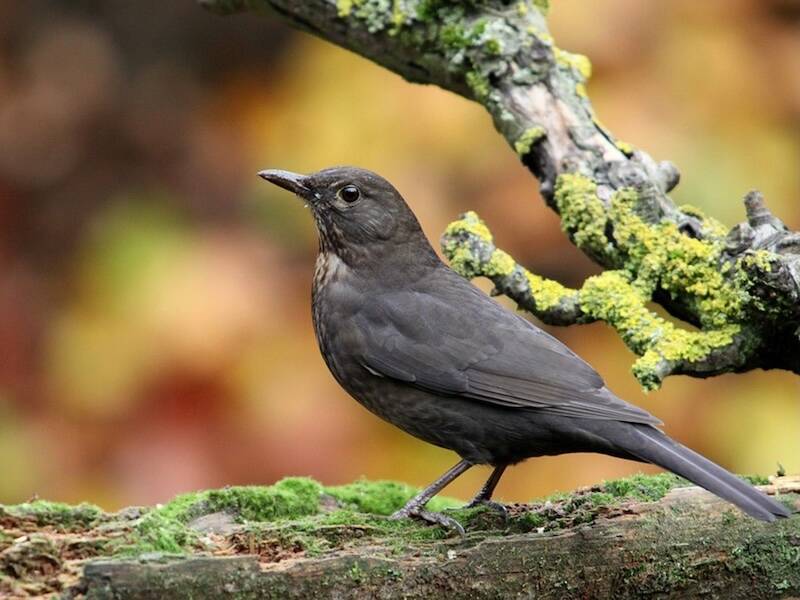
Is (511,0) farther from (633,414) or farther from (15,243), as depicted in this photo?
(15,243)

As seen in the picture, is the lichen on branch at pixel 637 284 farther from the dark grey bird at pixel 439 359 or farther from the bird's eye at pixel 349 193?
the bird's eye at pixel 349 193

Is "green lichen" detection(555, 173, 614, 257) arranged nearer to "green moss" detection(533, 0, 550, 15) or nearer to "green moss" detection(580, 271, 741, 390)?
"green moss" detection(580, 271, 741, 390)

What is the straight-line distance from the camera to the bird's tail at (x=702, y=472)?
311 centimetres

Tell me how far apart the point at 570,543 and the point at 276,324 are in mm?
2378

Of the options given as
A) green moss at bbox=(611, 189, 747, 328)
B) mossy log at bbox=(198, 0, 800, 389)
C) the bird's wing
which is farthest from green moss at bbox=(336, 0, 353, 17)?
green moss at bbox=(611, 189, 747, 328)

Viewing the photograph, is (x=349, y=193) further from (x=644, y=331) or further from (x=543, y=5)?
(x=644, y=331)

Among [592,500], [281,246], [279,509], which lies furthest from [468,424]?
[281,246]

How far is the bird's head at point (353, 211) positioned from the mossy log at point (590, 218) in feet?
1.10

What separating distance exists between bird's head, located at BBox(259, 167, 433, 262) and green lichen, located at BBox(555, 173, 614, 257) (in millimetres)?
507

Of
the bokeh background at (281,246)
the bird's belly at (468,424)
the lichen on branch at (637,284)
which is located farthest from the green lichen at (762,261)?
the bokeh background at (281,246)

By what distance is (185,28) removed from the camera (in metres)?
6.51

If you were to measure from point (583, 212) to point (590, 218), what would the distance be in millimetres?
29

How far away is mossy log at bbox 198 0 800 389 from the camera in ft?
12.0

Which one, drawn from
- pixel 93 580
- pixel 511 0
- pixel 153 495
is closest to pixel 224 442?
pixel 153 495
